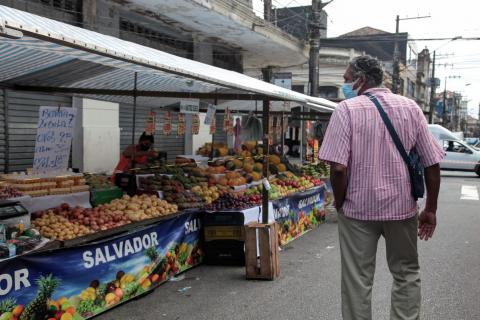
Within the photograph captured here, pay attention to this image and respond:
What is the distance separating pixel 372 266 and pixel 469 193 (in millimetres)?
14201

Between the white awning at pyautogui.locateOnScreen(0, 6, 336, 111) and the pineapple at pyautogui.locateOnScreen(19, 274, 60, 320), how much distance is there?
1.87 m

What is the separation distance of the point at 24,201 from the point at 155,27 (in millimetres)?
10158

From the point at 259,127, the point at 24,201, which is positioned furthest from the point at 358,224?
the point at 259,127

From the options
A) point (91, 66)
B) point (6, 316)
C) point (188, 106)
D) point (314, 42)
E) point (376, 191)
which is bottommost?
point (6, 316)

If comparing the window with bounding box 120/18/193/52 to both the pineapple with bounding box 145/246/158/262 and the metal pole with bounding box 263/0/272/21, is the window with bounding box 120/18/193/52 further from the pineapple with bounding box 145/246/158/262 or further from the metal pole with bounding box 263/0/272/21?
the pineapple with bounding box 145/246/158/262

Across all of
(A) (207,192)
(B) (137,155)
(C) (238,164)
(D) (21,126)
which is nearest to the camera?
(A) (207,192)

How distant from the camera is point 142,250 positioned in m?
5.24

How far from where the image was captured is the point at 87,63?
251 inches

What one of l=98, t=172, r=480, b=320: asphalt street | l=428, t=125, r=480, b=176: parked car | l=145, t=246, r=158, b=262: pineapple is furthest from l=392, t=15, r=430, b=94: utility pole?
l=145, t=246, r=158, b=262: pineapple

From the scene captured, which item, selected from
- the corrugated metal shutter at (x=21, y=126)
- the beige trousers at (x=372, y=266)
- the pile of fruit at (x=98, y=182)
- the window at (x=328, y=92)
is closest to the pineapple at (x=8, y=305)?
the beige trousers at (x=372, y=266)

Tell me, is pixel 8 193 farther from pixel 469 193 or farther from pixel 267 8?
pixel 267 8

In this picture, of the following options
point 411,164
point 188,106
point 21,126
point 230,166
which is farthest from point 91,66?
point 21,126

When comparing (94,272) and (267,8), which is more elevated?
(267,8)

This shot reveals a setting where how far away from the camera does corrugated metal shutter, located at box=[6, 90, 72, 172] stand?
10852 millimetres
